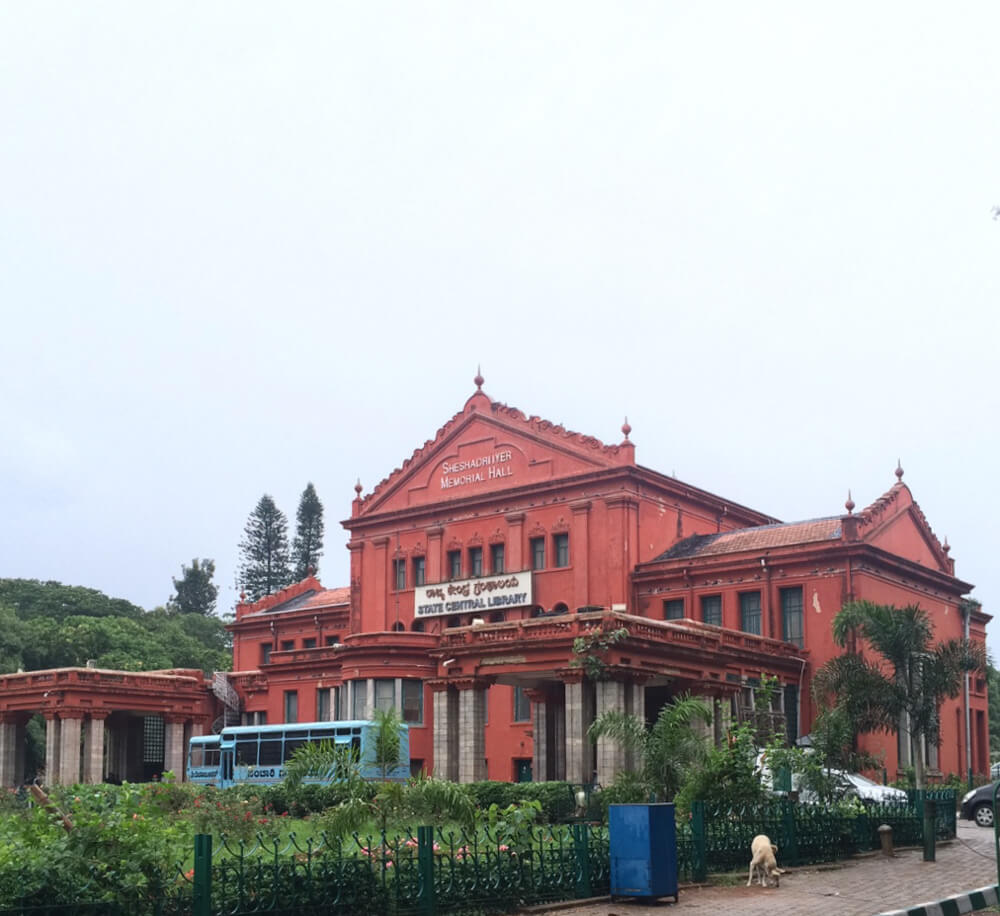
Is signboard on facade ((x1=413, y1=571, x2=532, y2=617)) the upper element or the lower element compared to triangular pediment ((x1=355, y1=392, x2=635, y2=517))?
lower

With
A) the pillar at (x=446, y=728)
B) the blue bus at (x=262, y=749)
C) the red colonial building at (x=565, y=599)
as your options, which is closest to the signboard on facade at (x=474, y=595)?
the red colonial building at (x=565, y=599)

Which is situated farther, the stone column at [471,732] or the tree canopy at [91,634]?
the tree canopy at [91,634]

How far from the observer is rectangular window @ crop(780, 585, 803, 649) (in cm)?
4466

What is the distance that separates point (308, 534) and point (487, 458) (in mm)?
56667

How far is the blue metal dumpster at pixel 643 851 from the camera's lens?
1688 cm

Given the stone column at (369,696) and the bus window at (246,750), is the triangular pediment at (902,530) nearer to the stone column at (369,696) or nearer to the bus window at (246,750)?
the stone column at (369,696)

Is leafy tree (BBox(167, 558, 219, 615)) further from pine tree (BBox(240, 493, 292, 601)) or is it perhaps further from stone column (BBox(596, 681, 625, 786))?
stone column (BBox(596, 681, 625, 786))

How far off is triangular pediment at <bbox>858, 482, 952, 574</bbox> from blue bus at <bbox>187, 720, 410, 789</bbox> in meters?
17.5

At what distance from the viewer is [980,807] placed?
33031 mm

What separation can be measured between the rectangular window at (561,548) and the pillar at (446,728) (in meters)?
10.4

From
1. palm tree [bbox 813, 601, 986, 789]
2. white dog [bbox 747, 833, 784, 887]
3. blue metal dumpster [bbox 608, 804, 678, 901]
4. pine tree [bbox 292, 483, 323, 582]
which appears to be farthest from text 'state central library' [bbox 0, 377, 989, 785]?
pine tree [bbox 292, 483, 323, 582]

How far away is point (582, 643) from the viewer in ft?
115

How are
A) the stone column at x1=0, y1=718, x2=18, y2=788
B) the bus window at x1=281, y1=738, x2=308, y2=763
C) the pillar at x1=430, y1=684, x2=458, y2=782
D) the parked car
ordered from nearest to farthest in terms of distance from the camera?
the parked car → the pillar at x1=430, y1=684, x2=458, y2=782 → the bus window at x1=281, y1=738, x2=308, y2=763 → the stone column at x1=0, y1=718, x2=18, y2=788

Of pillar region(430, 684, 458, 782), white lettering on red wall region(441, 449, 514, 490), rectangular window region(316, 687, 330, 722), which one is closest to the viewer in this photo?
pillar region(430, 684, 458, 782)
